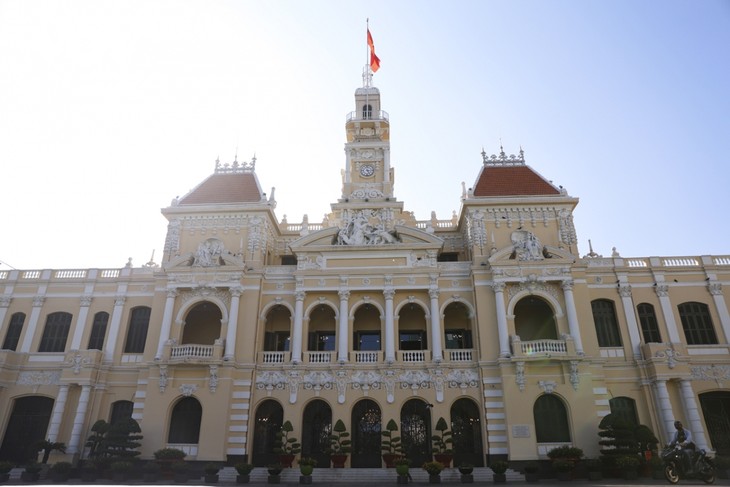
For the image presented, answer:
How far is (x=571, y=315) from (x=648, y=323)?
593cm

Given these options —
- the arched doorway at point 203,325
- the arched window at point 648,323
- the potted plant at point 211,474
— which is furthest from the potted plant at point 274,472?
the arched window at point 648,323

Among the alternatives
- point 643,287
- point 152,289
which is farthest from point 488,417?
point 152,289

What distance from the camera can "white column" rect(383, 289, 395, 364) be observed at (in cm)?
2895

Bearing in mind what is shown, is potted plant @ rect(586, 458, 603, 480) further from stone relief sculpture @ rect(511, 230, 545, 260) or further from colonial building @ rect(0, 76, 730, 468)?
stone relief sculpture @ rect(511, 230, 545, 260)

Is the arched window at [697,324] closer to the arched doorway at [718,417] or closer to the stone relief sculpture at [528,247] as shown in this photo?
the arched doorway at [718,417]

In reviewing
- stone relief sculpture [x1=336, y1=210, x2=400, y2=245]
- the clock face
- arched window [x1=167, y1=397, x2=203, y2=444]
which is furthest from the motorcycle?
the clock face

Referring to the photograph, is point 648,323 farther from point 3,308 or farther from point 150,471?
point 3,308

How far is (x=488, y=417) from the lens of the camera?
89.6 feet

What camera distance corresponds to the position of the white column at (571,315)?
27.9 meters

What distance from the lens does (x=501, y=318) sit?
28.9 meters

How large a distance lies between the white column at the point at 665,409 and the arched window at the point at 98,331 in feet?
110

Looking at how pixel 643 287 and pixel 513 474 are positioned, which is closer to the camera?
pixel 513 474

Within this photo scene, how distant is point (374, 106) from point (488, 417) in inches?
978

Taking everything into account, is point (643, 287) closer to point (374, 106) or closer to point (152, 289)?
point (374, 106)
